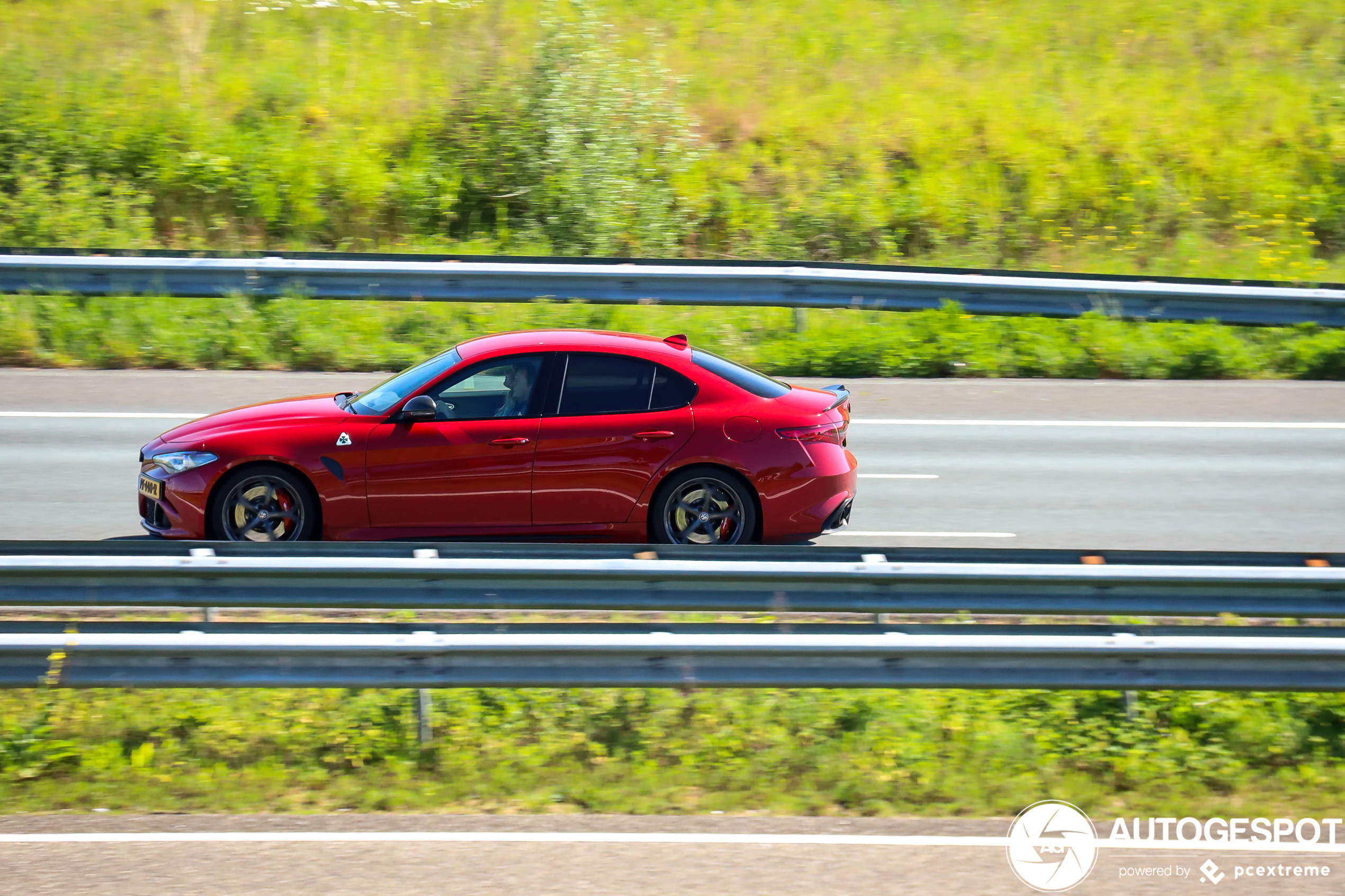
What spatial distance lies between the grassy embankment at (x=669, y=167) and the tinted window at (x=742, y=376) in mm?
4286

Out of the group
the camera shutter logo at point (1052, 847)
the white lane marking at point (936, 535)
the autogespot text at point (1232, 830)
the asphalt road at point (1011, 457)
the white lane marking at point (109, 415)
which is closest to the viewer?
the camera shutter logo at point (1052, 847)

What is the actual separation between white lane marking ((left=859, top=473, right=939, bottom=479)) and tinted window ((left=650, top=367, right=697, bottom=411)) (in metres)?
2.54

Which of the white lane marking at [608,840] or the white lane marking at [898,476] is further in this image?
the white lane marking at [898,476]

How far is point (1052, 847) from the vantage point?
5301 mm

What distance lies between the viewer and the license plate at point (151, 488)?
26.6 feet

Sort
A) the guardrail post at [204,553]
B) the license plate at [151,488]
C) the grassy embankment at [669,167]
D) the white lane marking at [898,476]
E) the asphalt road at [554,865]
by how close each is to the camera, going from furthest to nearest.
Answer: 1. the grassy embankment at [669,167]
2. the white lane marking at [898,476]
3. the license plate at [151,488]
4. the guardrail post at [204,553]
5. the asphalt road at [554,865]

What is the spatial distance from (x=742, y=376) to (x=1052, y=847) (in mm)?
4051

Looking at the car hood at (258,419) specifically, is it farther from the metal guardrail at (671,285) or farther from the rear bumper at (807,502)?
the metal guardrail at (671,285)

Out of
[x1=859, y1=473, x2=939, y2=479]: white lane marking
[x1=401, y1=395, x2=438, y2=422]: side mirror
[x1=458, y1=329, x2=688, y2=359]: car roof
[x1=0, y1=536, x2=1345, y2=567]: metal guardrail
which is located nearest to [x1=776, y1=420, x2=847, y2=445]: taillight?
[x1=458, y1=329, x2=688, y2=359]: car roof

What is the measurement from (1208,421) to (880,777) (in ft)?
24.0

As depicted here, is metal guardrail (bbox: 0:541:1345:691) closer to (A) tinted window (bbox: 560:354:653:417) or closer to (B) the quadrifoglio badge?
(B) the quadrifoglio badge

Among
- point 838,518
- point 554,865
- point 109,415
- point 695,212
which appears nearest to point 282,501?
point 838,518

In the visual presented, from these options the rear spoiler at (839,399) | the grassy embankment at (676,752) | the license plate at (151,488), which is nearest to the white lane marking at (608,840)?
the grassy embankment at (676,752)

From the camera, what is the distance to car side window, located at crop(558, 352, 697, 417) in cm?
819
